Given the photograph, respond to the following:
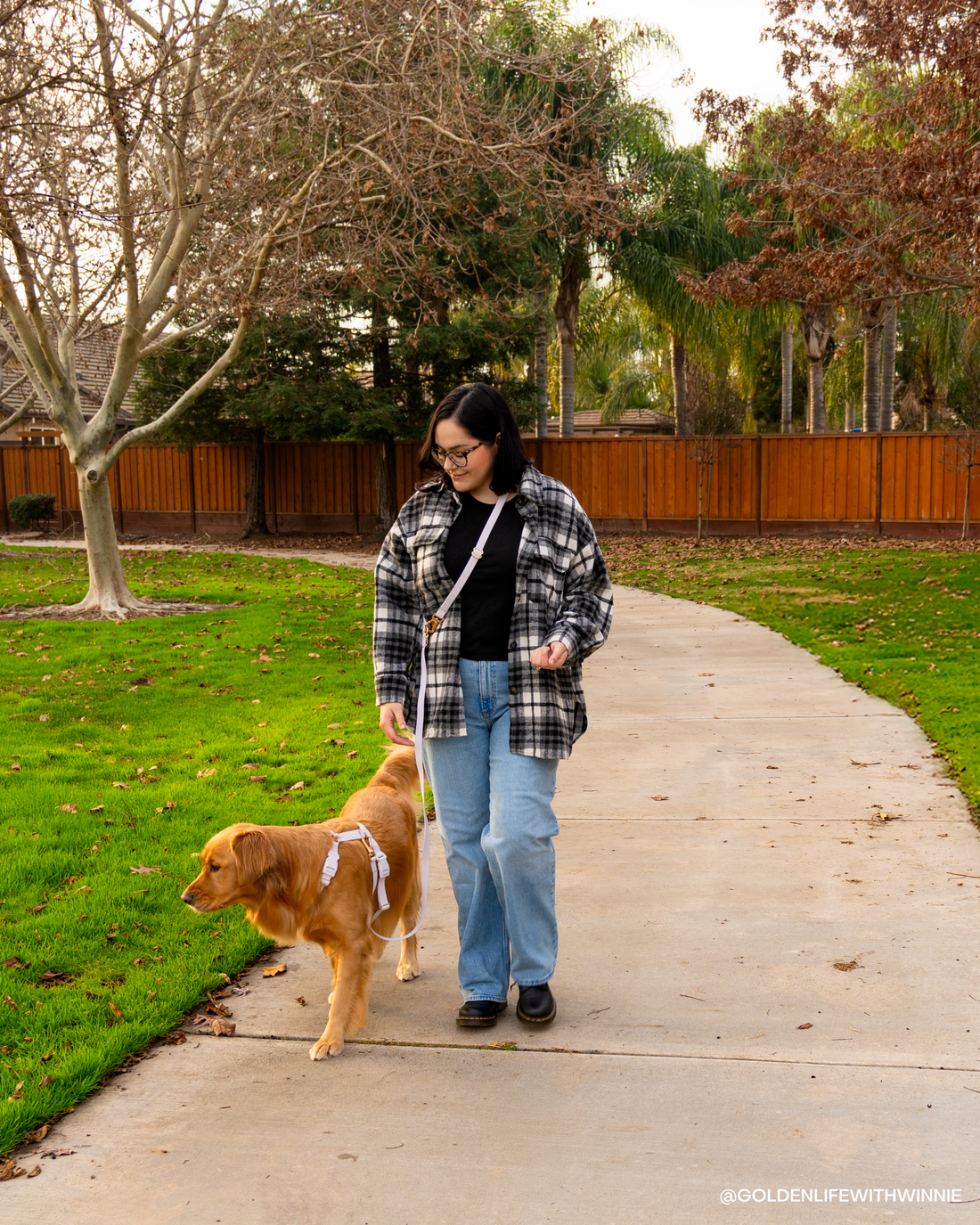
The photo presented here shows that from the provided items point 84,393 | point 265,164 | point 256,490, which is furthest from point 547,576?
point 84,393

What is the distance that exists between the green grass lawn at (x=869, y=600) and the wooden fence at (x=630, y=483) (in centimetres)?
116

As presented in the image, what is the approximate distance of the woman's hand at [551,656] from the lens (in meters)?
3.35

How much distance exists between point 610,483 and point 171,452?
37.9 feet

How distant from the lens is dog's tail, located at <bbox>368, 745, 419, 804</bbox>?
4109 mm

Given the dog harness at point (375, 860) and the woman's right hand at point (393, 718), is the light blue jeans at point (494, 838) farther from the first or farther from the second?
the dog harness at point (375, 860)

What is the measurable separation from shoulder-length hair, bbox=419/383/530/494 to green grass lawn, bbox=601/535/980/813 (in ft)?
11.3

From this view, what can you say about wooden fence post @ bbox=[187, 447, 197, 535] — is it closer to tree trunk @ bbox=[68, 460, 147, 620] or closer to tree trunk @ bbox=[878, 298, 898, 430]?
tree trunk @ bbox=[68, 460, 147, 620]

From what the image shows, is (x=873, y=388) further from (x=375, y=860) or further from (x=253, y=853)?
(x=253, y=853)

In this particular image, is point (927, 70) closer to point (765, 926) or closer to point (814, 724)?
point (814, 724)

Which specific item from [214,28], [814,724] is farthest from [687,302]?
[814,724]

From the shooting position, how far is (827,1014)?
355cm

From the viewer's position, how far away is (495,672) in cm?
355

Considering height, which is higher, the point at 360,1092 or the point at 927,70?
the point at 927,70

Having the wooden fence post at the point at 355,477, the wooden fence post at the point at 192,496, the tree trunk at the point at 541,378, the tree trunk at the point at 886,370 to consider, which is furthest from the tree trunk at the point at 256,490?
the tree trunk at the point at 886,370
